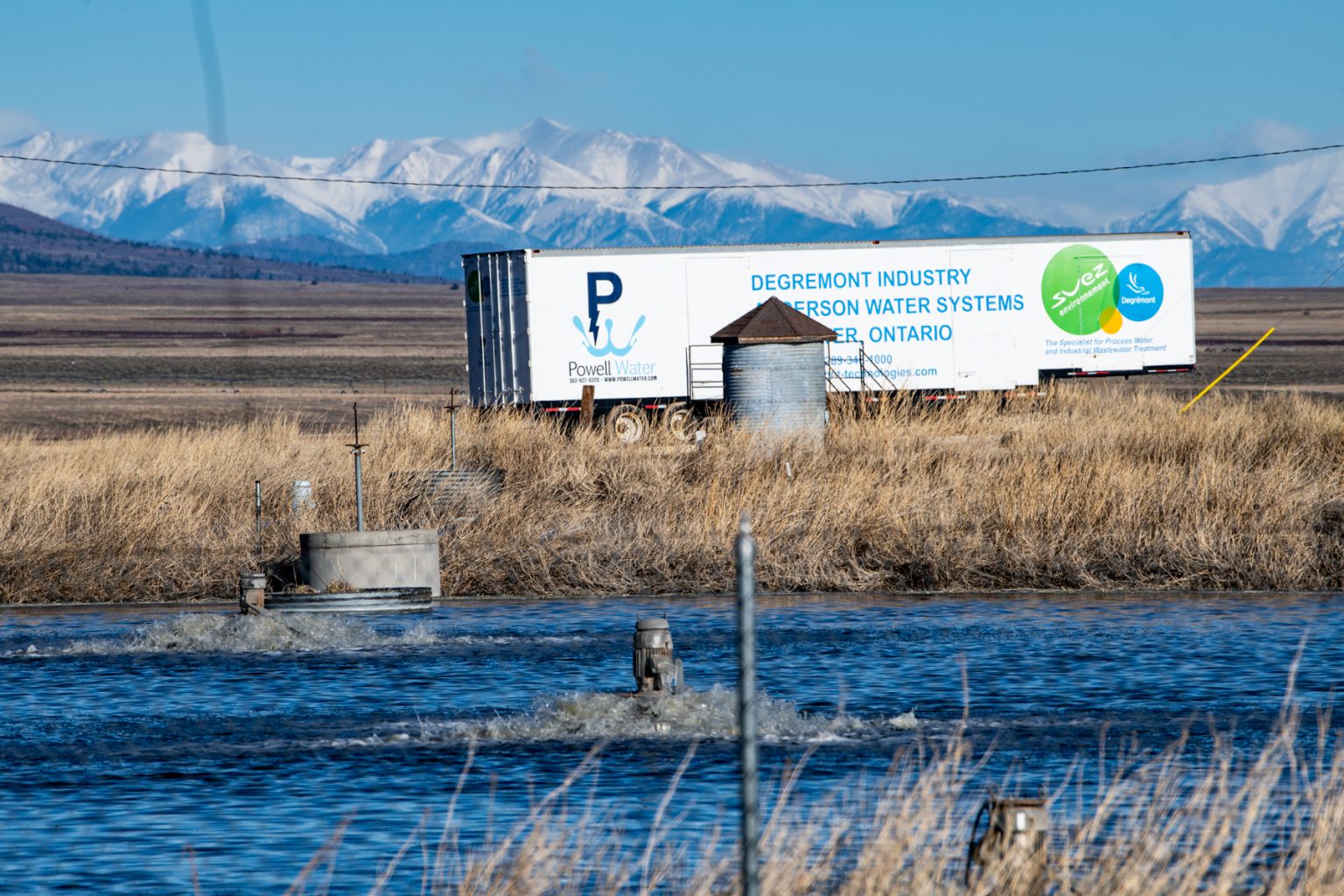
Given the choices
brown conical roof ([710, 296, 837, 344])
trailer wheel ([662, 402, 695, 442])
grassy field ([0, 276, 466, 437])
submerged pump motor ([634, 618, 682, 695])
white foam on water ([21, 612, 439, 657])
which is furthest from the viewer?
grassy field ([0, 276, 466, 437])

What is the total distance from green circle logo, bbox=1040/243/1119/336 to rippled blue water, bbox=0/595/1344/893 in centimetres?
1873

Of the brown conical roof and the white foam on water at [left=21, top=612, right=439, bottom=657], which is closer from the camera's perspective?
the white foam on water at [left=21, top=612, right=439, bottom=657]

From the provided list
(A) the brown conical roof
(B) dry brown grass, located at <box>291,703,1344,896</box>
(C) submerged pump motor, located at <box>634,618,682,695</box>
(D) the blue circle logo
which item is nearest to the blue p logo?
(A) the brown conical roof

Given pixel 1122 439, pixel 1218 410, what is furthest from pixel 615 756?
pixel 1218 410

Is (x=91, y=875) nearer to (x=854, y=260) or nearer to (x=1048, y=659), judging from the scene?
(x=1048, y=659)

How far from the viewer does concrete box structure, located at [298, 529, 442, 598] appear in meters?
17.6

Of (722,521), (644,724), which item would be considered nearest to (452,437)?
(722,521)

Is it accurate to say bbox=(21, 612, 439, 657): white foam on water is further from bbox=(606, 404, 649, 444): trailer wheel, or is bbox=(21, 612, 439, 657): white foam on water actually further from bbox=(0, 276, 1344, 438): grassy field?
bbox=(606, 404, 649, 444): trailer wheel

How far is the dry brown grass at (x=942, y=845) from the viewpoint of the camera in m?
7.09

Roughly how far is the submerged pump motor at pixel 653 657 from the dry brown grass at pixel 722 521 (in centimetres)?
800

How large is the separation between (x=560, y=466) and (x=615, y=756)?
12001 millimetres

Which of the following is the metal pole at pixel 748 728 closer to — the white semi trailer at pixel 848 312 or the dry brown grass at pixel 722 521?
the dry brown grass at pixel 722 521

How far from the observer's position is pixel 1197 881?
23.1ft

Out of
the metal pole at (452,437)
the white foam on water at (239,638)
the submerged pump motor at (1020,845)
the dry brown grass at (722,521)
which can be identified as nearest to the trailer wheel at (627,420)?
the metal pole at (452,437)
